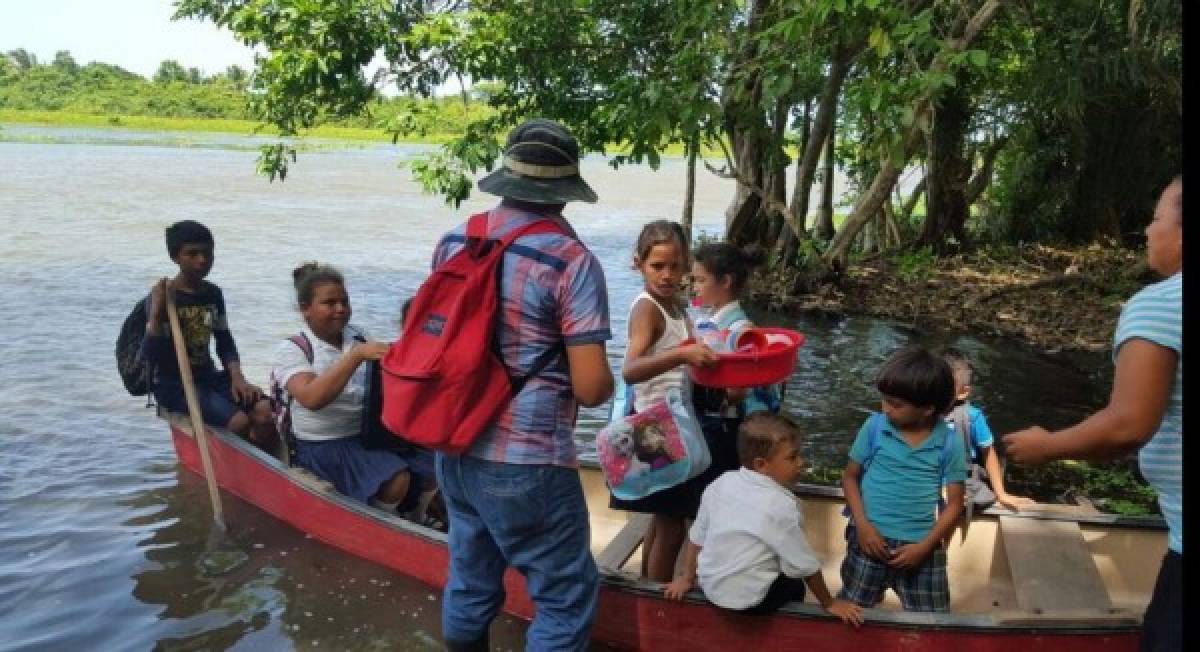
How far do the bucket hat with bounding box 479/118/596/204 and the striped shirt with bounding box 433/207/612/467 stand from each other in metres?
0.07

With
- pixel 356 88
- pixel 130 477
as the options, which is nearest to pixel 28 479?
pixel 130 477

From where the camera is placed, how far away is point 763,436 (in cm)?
328

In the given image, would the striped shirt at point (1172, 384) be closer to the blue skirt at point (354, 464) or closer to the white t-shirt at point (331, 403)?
the white t-shirt at point (331, 403)

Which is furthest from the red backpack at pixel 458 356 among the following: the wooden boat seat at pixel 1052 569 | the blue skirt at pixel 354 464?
the wooden boat seat at pixel 1052 569

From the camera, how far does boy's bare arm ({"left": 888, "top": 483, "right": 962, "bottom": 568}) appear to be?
3.45 m

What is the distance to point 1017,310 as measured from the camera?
11625 millimetres

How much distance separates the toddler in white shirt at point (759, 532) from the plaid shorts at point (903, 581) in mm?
206

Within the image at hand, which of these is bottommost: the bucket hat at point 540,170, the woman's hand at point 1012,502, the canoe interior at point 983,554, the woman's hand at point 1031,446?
the canoe interior at point 983,554

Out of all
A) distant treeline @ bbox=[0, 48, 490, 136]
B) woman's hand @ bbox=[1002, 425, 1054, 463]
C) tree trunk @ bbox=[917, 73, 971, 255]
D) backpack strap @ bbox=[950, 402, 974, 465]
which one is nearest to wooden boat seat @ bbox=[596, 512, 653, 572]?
backpack strap @ bbox=[950, 402, 974, 465]

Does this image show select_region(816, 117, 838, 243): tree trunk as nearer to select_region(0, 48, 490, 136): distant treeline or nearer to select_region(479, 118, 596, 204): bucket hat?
select_region(479, 118, 596, 204): bucket hat

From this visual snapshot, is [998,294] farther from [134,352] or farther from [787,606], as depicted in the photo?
[134,352]

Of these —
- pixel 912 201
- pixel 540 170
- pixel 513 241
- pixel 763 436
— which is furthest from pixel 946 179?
pixel 513 241

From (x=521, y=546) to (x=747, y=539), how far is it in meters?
0.83

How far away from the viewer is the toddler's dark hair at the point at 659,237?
344 cm
